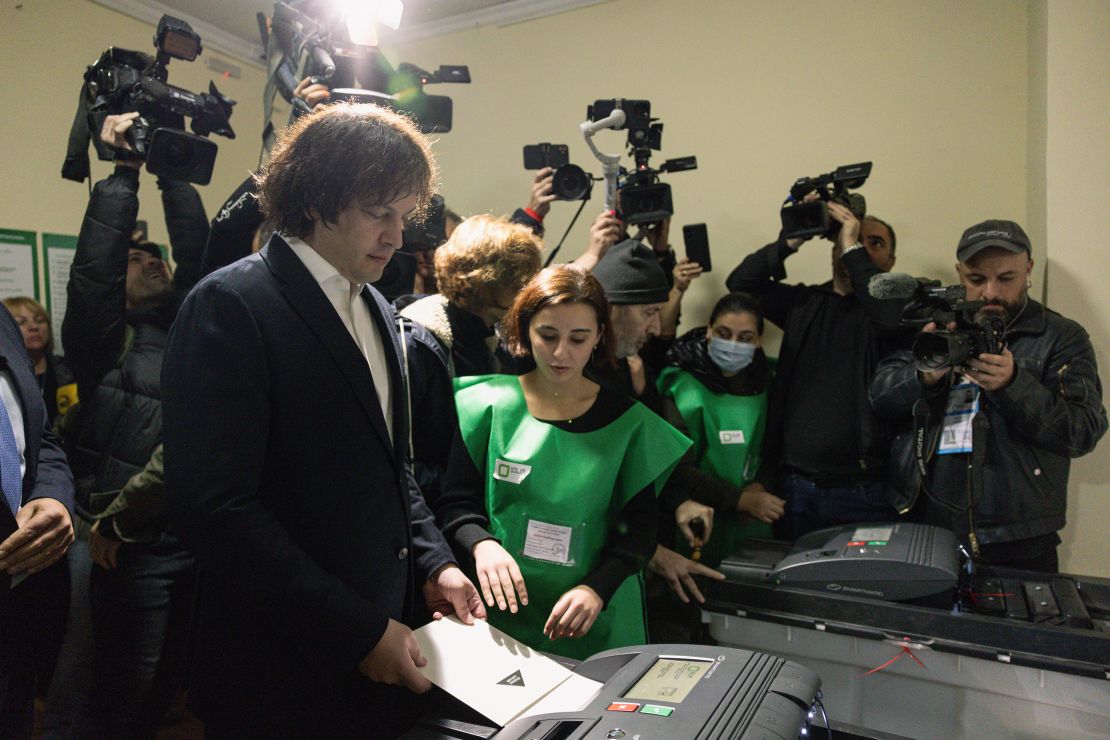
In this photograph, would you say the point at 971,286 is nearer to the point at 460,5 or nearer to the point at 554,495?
the point at 554,495

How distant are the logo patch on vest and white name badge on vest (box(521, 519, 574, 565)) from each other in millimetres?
97

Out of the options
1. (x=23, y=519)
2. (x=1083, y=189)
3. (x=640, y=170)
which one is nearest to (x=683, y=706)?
(x=23, y=519)

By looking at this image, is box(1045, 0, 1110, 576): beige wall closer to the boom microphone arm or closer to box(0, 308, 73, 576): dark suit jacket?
the boom microphone arm

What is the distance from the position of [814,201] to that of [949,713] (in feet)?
5.33

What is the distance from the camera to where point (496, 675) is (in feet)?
3.65

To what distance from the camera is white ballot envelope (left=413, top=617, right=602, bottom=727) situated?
41.2 inches

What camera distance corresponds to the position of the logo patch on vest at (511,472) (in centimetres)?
160

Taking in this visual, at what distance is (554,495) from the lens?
5.20 feet

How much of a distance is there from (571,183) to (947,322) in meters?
1.28

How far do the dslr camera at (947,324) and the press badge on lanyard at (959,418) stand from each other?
0.22m

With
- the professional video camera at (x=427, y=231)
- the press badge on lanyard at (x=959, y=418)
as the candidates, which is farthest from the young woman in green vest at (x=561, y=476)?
the press badge on lanyard at (x=959, y=418)

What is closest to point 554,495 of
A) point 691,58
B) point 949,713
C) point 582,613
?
point 582,613

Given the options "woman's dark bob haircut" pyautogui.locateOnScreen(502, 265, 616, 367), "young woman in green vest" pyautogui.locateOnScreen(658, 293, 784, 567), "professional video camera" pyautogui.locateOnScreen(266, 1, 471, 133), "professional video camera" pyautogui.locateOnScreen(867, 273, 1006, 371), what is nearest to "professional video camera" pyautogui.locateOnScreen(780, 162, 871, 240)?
"young woman in green vest" pyautogui.locateOnScreen(658, 293, 784, 567)

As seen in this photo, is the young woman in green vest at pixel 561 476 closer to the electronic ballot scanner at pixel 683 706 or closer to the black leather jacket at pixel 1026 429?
the electronic ballot scanner at pixel 683 706
